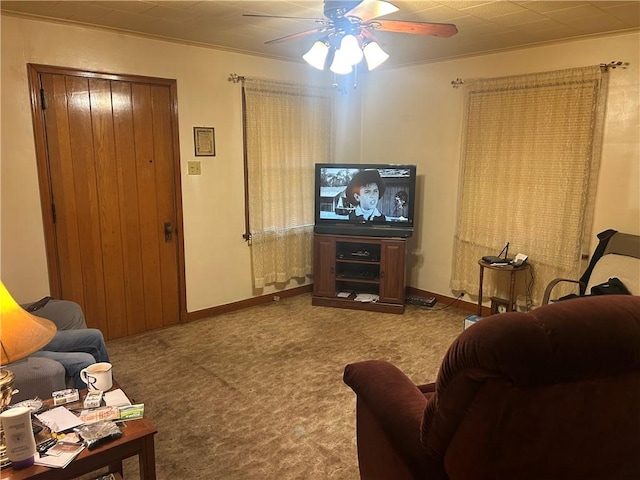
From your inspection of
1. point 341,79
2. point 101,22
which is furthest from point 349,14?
point 341,79

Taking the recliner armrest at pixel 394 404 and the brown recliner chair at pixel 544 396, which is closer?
the brown recliner chair at pixel 544 396

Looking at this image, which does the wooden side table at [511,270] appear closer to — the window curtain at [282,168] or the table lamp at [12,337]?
the window curtain at [282,168]

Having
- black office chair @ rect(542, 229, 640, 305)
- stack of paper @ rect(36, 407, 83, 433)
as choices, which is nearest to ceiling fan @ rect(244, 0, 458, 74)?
black office chair @ rect(542, 229, 640, 305)

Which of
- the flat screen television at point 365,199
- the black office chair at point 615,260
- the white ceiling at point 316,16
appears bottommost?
the black office chair at point 615,260

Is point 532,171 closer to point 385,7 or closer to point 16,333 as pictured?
point 385,7

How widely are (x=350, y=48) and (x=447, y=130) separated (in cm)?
228

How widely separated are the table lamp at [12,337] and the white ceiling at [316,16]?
6.69 feet

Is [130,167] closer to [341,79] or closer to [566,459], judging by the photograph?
[341,79]

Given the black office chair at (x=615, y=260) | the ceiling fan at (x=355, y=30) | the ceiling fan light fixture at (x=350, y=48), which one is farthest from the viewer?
the black office chair at (x=615, y=260)

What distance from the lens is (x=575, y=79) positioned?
12.0 ft

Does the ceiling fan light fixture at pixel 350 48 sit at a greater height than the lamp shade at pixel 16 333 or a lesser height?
greater

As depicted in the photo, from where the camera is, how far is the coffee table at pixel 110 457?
4.96 ft

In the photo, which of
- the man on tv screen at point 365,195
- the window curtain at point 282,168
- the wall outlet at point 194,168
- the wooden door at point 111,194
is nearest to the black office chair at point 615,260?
the man on tv screen at point 365,195

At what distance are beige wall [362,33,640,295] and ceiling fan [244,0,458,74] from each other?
1.81 m
